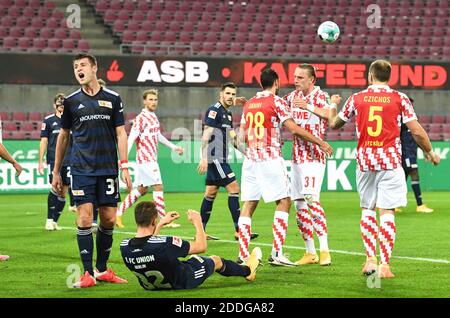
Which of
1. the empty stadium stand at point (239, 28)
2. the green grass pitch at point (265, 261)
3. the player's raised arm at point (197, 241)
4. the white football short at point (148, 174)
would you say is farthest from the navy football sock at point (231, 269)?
the empty stadium stand at point (239, 28)

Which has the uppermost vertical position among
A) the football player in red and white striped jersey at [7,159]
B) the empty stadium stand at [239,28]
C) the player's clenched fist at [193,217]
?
the empty stadium stand at [239,28]

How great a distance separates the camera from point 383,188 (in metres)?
9.39

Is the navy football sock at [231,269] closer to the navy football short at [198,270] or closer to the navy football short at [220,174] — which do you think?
the navy football short at [198,270]

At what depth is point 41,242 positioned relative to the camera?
1329cm

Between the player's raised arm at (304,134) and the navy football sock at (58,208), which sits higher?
the player's raised arm at (304,134)

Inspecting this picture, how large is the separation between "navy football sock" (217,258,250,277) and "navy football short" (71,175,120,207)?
1.26 metres

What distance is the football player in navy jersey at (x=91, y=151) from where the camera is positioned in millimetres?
8961

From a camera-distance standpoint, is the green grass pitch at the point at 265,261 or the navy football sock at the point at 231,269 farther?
the navy football sock at the point at 231,269

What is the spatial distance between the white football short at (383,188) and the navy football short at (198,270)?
6.22ft

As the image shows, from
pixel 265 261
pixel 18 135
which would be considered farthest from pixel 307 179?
pixel 18 135

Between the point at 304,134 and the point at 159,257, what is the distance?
265cm

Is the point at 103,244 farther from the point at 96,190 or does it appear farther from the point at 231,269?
the point at 231,269

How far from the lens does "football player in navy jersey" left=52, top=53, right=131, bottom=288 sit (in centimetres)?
896

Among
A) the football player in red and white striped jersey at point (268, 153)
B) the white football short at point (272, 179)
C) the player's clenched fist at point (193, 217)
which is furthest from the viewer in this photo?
the white football short at point (272, 179)
